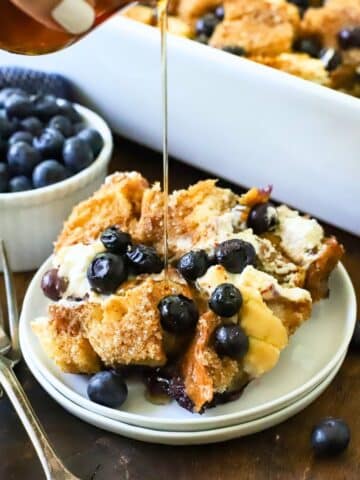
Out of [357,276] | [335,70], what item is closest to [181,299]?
[357,276]

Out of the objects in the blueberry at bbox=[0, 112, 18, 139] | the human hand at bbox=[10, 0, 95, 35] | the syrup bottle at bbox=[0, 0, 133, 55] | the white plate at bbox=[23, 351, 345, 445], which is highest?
the human hand at bbox=[10, 0, 95, 35]

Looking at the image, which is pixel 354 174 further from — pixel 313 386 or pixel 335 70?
pixel 313 386

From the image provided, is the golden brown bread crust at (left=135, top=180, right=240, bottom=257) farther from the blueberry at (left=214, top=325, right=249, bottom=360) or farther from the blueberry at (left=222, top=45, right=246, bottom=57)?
the blueberry at (left=222, top=45, right=246, bottom=57)

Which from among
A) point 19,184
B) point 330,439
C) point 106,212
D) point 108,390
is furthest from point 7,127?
point 330,439

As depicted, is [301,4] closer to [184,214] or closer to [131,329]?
[184,214]

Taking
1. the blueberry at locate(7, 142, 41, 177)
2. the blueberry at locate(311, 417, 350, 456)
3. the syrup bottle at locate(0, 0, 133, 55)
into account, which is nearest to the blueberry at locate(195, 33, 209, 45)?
the blueberry at locate(7, 142, 41, 177)

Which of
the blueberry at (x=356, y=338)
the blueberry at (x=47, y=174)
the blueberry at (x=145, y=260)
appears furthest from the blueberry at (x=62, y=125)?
the blueberry at (x=356, y=338)
